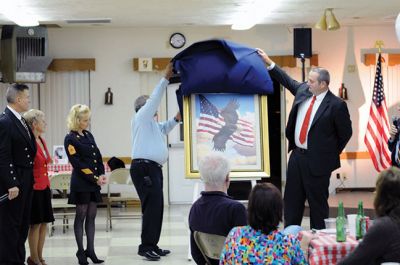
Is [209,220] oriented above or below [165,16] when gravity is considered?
below

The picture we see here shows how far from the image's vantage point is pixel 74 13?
9.51m

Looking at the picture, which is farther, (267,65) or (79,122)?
(79,122)

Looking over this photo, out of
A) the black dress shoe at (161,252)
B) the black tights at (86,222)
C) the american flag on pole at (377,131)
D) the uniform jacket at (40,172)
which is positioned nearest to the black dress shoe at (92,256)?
the black tights at (86,222)

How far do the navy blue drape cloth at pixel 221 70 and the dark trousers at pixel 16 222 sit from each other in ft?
5.68

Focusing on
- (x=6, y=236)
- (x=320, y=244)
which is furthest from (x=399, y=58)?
(x=320, y=244)

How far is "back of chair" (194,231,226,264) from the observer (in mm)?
3688

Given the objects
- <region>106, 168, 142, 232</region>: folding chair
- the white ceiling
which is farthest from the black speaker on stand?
<region>106, 168, 142, 232</region>: folding chair

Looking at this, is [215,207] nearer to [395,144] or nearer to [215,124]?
[215,124]

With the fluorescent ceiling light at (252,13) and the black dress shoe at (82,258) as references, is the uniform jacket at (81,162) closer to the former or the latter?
the black dress shoe at (82,258)

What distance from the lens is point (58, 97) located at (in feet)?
38.3

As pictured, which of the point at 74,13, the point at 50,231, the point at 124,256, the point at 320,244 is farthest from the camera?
the point at 74,13

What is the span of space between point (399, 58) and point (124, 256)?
21.6 feet

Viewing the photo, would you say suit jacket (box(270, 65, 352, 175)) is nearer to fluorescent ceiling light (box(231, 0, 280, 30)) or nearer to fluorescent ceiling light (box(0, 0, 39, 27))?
fluorescent ceiling light (box(231, 0, 280, 30))

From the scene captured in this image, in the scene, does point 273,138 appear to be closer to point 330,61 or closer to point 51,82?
point 330,61
